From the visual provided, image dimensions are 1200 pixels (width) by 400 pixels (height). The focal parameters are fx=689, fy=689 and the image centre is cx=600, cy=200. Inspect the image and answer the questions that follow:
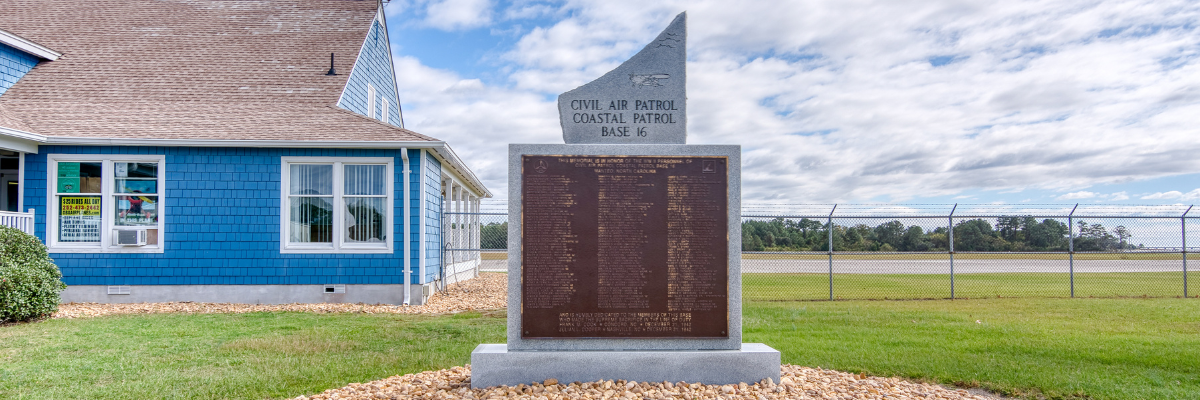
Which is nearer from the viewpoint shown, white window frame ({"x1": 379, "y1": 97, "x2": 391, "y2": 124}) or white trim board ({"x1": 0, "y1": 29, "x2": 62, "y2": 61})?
white trim board ({"x1": 0, "y1": 29, "x2": 62, "y2": 61})

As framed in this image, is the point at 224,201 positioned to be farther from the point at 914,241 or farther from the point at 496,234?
the point at 914,241

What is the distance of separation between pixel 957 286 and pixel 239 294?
17.1m

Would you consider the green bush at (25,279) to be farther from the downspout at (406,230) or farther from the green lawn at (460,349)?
the downspout at (406,230)

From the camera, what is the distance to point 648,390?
4.96 m

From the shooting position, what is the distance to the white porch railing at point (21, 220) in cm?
1153

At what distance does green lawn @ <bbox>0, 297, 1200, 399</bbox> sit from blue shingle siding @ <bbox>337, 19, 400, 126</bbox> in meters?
6.67

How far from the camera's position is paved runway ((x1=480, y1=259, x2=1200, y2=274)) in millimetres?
21828

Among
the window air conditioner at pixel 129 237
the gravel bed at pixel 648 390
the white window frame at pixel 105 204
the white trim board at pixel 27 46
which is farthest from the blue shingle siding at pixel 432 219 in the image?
the white trim board at pixel 27 46

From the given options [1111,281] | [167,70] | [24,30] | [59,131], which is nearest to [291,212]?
[59,131]

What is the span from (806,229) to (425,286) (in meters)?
8.35

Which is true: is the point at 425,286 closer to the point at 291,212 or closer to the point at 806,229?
the point at 291,212

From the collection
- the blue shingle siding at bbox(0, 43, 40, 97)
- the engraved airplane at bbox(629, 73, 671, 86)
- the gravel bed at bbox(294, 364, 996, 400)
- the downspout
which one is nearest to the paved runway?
the downspout

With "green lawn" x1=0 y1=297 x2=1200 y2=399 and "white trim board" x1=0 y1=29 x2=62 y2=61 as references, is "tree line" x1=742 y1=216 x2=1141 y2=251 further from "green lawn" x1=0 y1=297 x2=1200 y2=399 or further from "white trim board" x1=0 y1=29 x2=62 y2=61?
"white trim board" x1=0 y1=29 x2=62 y2=61

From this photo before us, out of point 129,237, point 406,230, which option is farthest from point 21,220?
point 406,230
